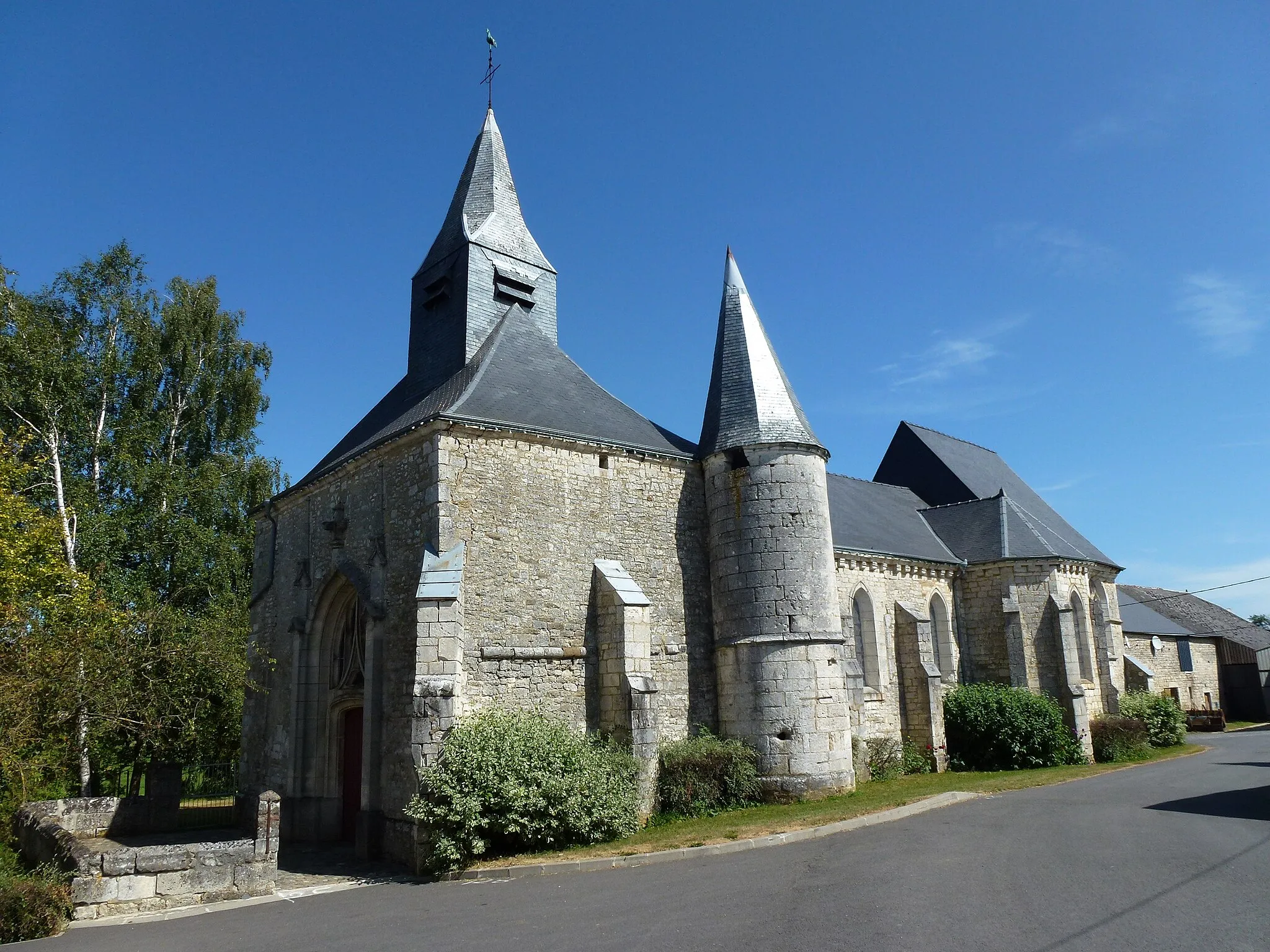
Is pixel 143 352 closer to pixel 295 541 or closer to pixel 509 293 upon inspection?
pixel 295 541

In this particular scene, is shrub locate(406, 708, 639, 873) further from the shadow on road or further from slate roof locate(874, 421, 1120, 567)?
slate roof locate(874, 421, 1120, 567)

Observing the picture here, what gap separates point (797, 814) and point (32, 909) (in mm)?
9437

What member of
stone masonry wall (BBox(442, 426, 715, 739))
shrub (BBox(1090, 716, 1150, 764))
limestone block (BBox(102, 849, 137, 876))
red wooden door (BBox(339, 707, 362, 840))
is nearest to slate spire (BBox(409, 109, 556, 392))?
stone masonry wall (BBox(442, 426, 715, 739))

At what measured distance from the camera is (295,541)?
658 inches

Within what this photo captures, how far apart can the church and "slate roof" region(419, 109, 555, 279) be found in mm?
69

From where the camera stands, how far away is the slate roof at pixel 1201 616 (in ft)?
119

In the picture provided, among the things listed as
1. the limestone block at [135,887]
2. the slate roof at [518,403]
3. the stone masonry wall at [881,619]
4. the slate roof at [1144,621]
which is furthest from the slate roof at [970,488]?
the limestone block at [135,887]

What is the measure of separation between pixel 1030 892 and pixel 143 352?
22.2 meters

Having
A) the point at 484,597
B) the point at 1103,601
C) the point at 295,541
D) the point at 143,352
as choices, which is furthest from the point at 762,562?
the point at 143,352

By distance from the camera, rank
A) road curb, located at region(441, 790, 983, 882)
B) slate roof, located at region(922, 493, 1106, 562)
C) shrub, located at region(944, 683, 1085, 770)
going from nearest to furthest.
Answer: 1. road curb, located at region(441, 790, 983, 882)
2. shrub, located at region(944, 683, 1085, 770)
3. slate roof, located at region(922, 493, 1106, 562)

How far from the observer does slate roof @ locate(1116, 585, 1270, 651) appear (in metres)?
36.4

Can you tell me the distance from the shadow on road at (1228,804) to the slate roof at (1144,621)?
19.7m

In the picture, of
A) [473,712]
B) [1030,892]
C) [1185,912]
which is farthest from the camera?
[473,712]

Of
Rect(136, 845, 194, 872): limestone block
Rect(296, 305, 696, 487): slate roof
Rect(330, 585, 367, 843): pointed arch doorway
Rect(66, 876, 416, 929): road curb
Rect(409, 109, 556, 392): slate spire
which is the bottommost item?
Rect(66, 876, 416, 929): road curb
